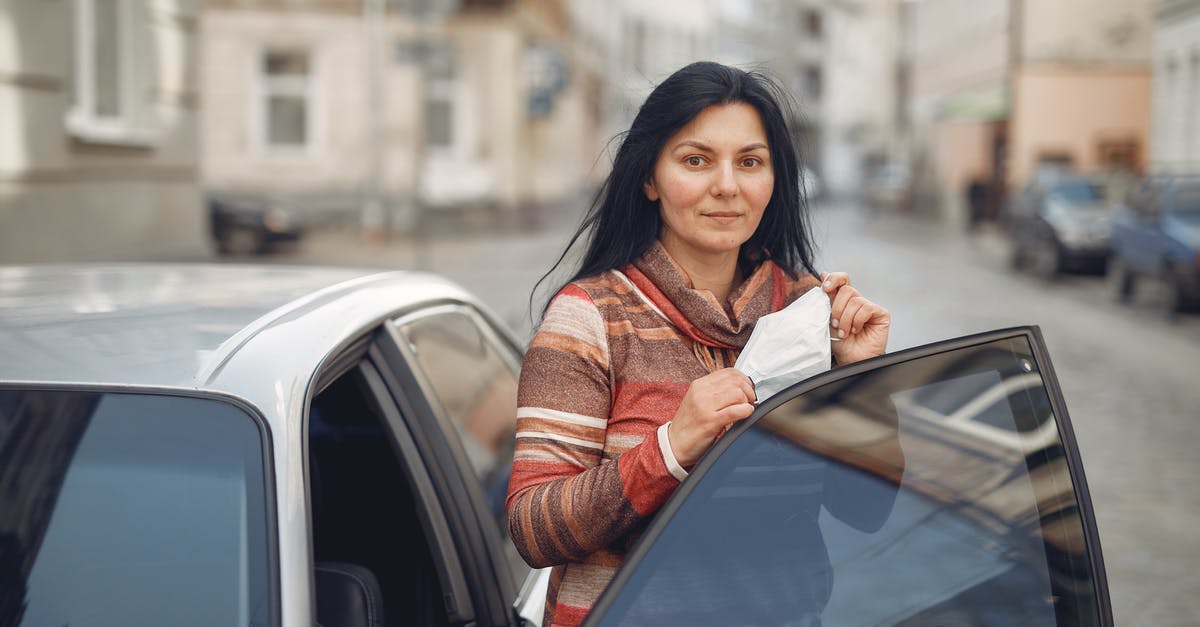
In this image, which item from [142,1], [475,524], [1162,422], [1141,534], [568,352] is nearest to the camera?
[568,352]

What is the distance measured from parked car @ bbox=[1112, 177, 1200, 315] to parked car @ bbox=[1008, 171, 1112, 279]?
7.84ft

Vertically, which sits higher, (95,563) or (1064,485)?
(1064,485)

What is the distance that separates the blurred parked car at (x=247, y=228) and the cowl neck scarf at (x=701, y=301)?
20840 mm

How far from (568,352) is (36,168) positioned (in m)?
9.12

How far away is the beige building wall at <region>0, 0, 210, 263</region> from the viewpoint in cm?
963

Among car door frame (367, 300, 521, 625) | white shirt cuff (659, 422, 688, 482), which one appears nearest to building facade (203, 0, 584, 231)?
car door frame (367, 300, 521, 625)

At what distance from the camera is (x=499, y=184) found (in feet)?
98.1

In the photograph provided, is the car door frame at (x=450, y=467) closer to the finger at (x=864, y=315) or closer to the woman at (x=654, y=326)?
the woman at (x=654, y=326)

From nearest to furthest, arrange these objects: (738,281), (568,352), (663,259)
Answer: (568,352)
(663,259)
(738,281)

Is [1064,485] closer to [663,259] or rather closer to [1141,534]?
[663,259]

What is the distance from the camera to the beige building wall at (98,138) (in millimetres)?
9633

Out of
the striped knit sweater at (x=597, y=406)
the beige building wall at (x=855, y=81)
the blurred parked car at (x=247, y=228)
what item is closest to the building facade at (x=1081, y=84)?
the blurred parked car at (x=247, y=228)

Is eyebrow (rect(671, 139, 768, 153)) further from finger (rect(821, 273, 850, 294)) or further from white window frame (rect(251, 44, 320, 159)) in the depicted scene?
white window frame (rect(251, 44, 320, 159))

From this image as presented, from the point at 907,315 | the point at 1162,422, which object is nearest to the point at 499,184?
the point at 907,315
